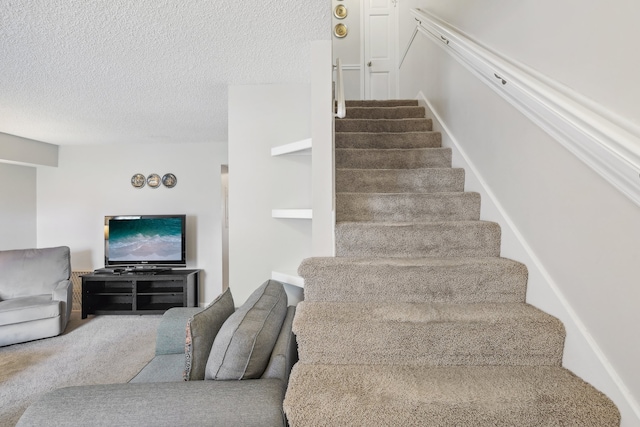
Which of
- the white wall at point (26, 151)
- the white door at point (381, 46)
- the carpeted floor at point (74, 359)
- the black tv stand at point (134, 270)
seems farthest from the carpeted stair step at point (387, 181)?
the white wall at point (26, 151)

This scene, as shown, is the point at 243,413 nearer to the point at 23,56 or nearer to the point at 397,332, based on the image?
the point at 397,332

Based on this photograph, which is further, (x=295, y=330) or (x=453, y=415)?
(x=295, y=330)

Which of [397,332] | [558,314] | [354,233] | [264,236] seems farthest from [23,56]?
[558,314]

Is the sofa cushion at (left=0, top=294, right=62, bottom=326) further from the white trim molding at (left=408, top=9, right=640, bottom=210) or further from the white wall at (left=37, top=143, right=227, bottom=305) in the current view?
the white trim molding at (left=408, top=9, right=640, bottom=210)

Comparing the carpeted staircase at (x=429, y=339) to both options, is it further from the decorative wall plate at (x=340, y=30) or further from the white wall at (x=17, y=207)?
the white wall at (x=17, y=207)

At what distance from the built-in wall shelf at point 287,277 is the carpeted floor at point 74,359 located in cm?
159

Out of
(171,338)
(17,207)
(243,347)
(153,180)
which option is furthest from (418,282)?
(17,207)

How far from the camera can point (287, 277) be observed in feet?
7.59

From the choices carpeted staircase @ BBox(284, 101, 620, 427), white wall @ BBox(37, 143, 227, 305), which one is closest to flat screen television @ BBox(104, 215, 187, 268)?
white wall @ BBox(37, 143, 227, 305)

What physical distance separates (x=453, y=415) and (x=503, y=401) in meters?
0.17

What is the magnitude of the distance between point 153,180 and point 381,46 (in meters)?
3.77

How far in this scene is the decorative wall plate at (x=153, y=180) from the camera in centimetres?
480

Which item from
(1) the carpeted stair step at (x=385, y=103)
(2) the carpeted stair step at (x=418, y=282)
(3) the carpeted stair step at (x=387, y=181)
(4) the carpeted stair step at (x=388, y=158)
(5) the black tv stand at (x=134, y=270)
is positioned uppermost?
(1) the carpeted stair step at (x=385, y=103)

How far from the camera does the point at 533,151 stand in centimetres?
137
